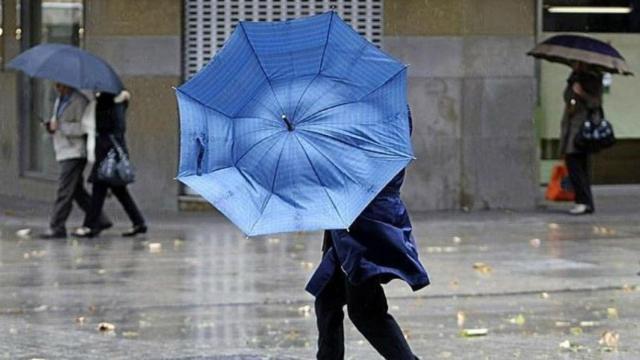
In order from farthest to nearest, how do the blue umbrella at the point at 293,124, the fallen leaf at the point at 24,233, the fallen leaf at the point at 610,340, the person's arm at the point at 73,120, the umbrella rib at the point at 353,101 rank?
the fallen leaf at the point at 24,233
the person's arm at the point at 73,120
the fallen leaf at the point at 610,340
the umbrella rib at the point at 353,101
the blue umbrella at the point at 293,124

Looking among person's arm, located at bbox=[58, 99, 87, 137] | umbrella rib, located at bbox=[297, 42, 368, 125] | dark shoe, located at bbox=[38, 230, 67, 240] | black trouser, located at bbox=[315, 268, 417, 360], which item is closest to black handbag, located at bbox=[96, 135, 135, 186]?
person's arm, located at bbox=[58, 99, 87, 137]

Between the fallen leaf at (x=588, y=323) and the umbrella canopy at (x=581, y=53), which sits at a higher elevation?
the umbrella canopy at (x=581, y=53)

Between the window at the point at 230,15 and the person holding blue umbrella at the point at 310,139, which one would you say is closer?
the person holding blue umbrella at the point at 310,139

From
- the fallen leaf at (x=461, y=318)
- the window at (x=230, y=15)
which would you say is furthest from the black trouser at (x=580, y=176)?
the fallen leaf at (x=461, y=318)

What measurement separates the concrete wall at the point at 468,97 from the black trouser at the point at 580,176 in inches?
32.3

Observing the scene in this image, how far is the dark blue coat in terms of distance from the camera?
22.0 ft

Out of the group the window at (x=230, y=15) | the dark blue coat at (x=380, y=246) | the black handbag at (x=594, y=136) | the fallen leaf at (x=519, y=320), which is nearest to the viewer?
the dark blue coat at (x=380, y=246)

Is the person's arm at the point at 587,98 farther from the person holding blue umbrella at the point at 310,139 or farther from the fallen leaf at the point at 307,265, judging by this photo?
the person holding blue umbrella at the point at 310,139

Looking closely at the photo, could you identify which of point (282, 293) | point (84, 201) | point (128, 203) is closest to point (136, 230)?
point (128, 203)

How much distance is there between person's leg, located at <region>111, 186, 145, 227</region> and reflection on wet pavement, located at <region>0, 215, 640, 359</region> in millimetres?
215

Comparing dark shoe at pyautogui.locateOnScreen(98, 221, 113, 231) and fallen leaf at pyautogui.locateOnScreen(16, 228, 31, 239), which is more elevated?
dark shoe at pyautogui.locateOnScreen(98, 221, 113, 231)

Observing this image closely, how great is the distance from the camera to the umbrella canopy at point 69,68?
520 inches

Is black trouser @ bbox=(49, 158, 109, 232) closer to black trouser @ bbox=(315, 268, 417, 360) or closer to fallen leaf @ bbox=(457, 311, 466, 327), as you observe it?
fallen leaf @ bbox=(457, 311, 466, 327)

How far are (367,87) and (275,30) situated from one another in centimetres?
50
